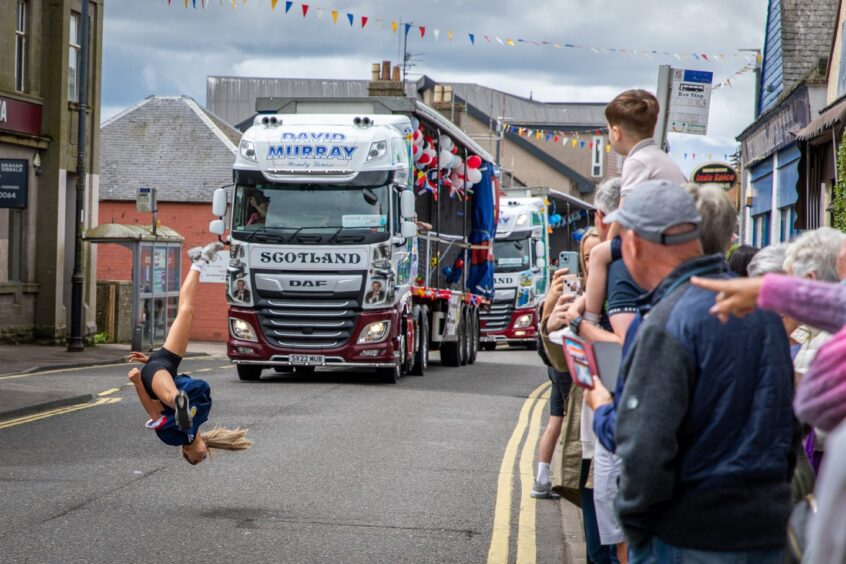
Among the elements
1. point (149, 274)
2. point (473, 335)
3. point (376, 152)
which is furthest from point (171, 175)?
point (376, 152)

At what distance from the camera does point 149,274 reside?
30.3m

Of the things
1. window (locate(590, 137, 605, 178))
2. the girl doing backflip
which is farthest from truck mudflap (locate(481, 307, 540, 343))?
window (locate(590, 137, 605, 178))

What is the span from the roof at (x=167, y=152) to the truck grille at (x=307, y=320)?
23.5 m

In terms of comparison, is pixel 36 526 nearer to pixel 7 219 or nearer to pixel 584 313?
pixel 584 313

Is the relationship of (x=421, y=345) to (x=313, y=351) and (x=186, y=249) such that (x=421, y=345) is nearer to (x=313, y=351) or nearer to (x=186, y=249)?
(x=313, y=351)

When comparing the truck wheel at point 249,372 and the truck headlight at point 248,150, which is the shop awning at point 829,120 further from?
the truck wheel at point 249,372

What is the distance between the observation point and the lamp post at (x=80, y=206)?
87.8 feet

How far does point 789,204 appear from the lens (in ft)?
85.3

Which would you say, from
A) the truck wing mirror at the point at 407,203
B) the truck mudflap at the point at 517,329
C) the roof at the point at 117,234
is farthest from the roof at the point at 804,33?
the roof at the point at 117,234

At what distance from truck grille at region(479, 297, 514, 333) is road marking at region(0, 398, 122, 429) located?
19.1 metres

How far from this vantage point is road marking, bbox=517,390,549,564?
783 centimetres

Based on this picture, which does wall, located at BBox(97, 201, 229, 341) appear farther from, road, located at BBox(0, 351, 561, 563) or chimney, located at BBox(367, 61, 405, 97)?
road, located at BBox(0, 351, 561, 563)

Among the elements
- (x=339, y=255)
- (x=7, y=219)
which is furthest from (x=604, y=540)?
(x=7, y=219)

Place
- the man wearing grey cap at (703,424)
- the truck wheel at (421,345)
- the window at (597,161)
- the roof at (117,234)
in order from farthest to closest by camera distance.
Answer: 1. the window at (597,161)
2. the roof at (117,234)
3. the truck wheel at (421,345)
4. the man wearing grey cap at (703,424)
